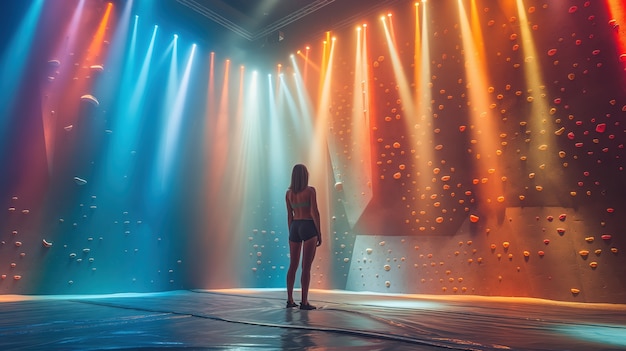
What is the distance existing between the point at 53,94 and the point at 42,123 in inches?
13.0

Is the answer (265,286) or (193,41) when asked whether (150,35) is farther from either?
(265,286)

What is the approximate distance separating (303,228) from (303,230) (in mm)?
15

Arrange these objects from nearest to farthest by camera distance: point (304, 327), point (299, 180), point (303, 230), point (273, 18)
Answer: point (304, 327) → point (303, 230) → point (299, 180) → point (273, 18)

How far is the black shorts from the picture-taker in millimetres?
2700

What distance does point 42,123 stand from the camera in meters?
3.67

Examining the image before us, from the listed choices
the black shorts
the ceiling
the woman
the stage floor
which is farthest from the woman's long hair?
the ceiling

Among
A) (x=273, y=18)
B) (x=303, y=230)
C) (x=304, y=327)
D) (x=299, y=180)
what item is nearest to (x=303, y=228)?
(x=303, y=230)

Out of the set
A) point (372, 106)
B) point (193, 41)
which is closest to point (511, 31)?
point (372, 106)

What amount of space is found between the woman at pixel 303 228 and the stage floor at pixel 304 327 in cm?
26

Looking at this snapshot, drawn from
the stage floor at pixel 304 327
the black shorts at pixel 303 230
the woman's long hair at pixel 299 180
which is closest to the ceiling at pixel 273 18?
the woman's long hair at pixel 299 180

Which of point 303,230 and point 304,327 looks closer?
point 304,327

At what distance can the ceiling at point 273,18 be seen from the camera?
486cm

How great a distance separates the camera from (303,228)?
271 cm

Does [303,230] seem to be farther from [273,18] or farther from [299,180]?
[273,18]
